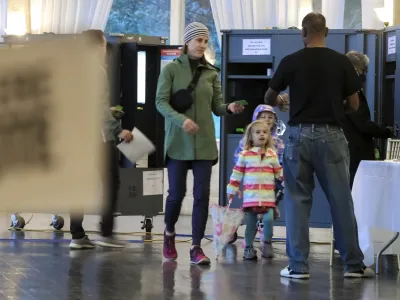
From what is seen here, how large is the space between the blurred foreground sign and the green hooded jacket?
3946 mm

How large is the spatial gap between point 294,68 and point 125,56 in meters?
3.13

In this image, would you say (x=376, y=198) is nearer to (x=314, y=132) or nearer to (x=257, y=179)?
(x=314, y=132)

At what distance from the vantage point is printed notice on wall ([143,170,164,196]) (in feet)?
23.0

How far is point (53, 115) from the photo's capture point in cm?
49

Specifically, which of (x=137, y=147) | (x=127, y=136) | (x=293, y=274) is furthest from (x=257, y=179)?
(x=137, y=147)

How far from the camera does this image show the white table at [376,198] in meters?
4.21

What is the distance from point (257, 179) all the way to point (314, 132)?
1.25 metres

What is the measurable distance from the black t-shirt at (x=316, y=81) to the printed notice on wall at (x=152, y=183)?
3.22 m

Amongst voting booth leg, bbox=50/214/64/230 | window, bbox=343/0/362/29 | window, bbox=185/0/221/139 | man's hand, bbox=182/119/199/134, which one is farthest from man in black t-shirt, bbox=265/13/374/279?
window, bbox=185/0/221/139

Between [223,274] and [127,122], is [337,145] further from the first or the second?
[127,122]

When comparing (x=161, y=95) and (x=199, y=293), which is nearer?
(x=199, y=293)

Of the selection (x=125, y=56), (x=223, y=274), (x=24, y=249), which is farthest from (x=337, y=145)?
(x=125, y=56)

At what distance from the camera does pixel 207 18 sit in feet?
32.3

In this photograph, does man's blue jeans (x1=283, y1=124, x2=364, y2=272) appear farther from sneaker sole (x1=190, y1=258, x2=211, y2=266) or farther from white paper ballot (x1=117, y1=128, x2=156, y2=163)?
white paper ballot (x1=117, y1=128, x2=156, y2=163)
